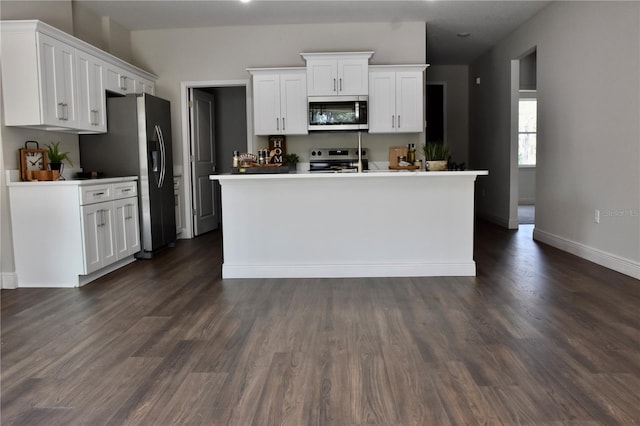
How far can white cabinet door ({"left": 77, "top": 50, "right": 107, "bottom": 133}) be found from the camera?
14.9 ft

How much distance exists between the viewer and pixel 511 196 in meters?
6.98

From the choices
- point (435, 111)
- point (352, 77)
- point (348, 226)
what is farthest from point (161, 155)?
point (435, 111)

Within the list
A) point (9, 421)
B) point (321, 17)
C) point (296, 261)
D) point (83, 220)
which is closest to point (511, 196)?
point (321, 17)

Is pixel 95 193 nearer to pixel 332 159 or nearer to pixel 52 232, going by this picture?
pixel 52 232

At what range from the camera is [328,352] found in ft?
8.24

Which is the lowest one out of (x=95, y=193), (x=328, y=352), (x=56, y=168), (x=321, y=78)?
(x=328, y=352)

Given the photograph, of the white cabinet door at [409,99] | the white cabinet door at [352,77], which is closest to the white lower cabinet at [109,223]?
the white cabinet door at [352,77]

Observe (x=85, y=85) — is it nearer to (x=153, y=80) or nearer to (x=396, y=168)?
(x=153, y=80)

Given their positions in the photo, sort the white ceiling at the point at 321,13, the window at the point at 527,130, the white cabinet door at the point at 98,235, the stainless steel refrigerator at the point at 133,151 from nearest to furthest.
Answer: the white cabinet door at the point at 98,235
the stainless steel refrigerator at the point at 133,151
the white ceiling at the point at 321,13
the window at the point at 527,130

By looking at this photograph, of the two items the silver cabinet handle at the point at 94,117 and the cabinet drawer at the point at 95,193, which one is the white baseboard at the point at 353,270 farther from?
the silver cabinet handle at the point at 94,117

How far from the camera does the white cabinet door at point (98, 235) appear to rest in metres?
4.11

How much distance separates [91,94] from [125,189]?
0.97m

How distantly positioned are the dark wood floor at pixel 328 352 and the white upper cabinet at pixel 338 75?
2807 mm

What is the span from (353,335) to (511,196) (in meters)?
5.03
